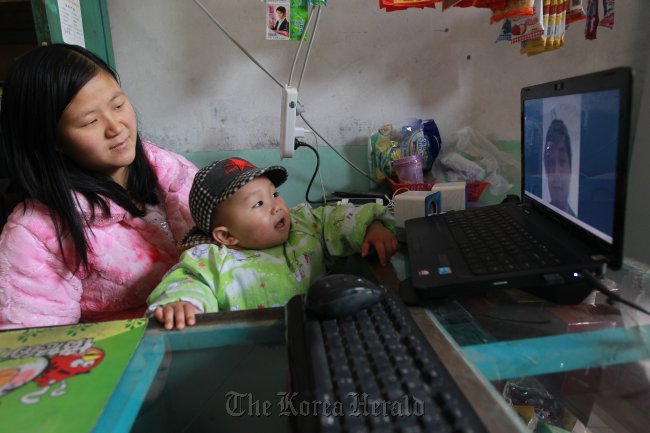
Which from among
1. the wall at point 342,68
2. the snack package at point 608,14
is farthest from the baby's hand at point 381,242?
the snack package at point 608,14

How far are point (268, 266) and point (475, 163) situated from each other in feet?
3.00

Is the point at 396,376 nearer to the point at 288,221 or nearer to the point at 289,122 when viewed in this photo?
the point at 288,221

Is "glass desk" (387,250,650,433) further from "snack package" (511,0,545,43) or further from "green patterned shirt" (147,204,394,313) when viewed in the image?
"snack package" (511,0,545,43)

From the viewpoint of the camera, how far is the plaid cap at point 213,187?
91 centimetres

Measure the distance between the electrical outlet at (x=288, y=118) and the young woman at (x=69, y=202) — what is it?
41cm

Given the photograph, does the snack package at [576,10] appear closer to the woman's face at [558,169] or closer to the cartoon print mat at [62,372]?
the woman's face at [558,169]

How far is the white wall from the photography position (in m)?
1.49

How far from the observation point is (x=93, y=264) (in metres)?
0.99

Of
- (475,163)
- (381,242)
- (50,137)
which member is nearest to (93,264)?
(50,137)

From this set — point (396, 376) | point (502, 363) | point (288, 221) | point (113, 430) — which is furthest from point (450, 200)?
point (113, 430)

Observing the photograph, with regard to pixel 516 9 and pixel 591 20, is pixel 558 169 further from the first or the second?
pixel 591 20

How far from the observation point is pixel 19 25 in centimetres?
176

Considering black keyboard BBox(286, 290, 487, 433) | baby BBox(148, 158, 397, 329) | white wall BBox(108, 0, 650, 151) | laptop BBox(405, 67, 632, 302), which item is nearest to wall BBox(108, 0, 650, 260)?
white wall BBox(108, 0, 650, 151)

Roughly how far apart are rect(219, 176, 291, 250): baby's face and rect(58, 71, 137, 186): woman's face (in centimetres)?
30
